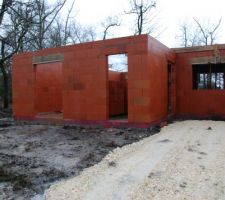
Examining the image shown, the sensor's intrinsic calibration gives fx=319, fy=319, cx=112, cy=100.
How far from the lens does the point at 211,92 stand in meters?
13.5

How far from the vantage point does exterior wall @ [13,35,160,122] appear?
10.4m

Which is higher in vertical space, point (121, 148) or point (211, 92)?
point (211, 92)

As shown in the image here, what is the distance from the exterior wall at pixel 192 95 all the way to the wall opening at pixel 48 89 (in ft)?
19.2

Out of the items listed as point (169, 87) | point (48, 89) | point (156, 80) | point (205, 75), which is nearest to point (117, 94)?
point (169, 87)

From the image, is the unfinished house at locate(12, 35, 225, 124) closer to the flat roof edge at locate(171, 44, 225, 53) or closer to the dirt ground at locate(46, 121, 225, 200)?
the flat roof edge at locate(171, 44, 225, 53)

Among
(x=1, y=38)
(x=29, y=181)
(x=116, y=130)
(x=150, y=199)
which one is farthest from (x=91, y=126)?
(x=1, y=38)

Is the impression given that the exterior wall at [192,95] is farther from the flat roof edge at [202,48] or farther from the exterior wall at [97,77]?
the exterior wall at [97,77]

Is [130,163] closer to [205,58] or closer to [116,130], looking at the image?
[116,130]

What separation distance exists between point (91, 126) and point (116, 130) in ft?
4.37

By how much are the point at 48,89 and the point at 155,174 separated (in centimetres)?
1143

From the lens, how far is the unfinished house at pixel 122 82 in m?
10.5

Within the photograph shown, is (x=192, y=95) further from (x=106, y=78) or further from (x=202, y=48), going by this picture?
(x=106, y=78)

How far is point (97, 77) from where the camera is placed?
11336mm

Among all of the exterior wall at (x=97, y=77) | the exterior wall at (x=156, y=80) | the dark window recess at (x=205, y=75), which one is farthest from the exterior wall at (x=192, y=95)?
the exterior wall at (x=97, y=77)
